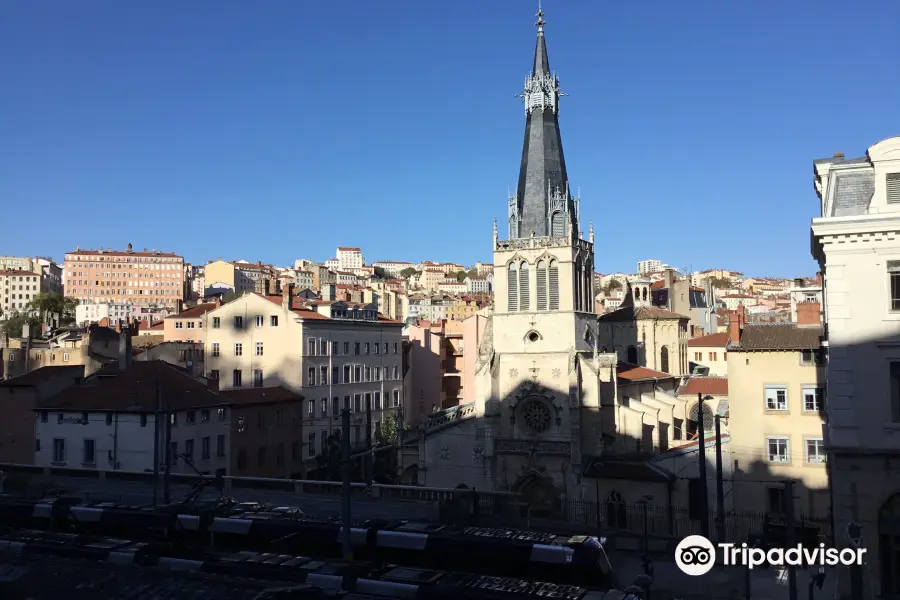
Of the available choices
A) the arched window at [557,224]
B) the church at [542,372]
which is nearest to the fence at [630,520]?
the church at [542,372]

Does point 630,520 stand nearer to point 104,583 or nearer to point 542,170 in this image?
point 542,170

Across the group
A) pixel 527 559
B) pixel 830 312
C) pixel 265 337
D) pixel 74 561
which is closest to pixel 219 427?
pixel 265 337

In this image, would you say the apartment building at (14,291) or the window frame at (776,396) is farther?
the apartment building at (14,291)

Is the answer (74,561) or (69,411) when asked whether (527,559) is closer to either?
(74,561)

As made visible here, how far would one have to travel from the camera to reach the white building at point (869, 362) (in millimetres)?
22844

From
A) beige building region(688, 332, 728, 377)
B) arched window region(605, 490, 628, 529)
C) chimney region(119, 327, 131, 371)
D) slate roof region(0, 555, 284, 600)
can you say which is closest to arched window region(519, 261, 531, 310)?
arched window region(605, 490, 628, 529)

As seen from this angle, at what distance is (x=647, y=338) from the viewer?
65250 millimetres

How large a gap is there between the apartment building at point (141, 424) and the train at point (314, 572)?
21482 millimetres

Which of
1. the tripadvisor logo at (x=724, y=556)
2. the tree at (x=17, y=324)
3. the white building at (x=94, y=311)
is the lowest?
the tripadvisor logo at (x=724, y=556)

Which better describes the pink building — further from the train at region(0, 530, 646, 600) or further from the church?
the train at region(0, 530, 646, 600)

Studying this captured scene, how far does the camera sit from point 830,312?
2375 centimetres

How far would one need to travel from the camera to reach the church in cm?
4559

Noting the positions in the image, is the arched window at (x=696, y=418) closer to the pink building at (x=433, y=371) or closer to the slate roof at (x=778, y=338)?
the slate roof at (x=778, y=338)

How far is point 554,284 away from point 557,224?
11.6 feet
